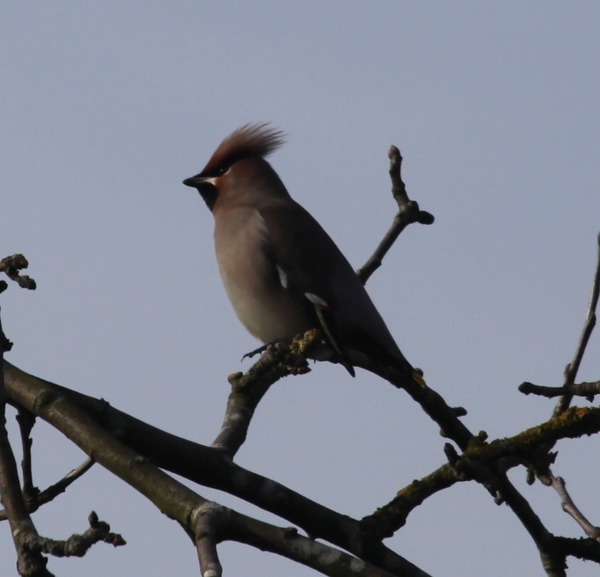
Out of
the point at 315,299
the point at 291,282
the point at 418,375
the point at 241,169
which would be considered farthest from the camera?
the point at 241,169

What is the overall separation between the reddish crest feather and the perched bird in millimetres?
290

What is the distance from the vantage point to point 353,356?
5.56m

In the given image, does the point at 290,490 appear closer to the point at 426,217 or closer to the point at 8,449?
the point at 8,449

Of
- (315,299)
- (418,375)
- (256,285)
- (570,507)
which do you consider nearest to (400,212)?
(418,375)

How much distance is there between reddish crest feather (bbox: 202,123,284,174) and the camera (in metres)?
7.18

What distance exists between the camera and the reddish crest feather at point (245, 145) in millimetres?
7184

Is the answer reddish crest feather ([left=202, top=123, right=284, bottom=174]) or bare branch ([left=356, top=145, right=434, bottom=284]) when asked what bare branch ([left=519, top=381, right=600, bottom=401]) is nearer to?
bare branch ([left=356, top=145, right=434, bottom=284])

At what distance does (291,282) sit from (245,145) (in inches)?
57.4

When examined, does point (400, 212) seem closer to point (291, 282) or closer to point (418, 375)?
point (418, 375)

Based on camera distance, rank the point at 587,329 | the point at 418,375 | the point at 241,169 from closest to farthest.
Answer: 1. the point at 587,329
2. the point at 418,375
3. the point at 241,169

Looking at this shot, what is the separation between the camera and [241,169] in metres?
7.07

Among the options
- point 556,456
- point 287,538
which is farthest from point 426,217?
point 287,538

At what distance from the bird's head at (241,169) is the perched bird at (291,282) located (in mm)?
28

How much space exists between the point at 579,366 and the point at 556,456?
478 mm
